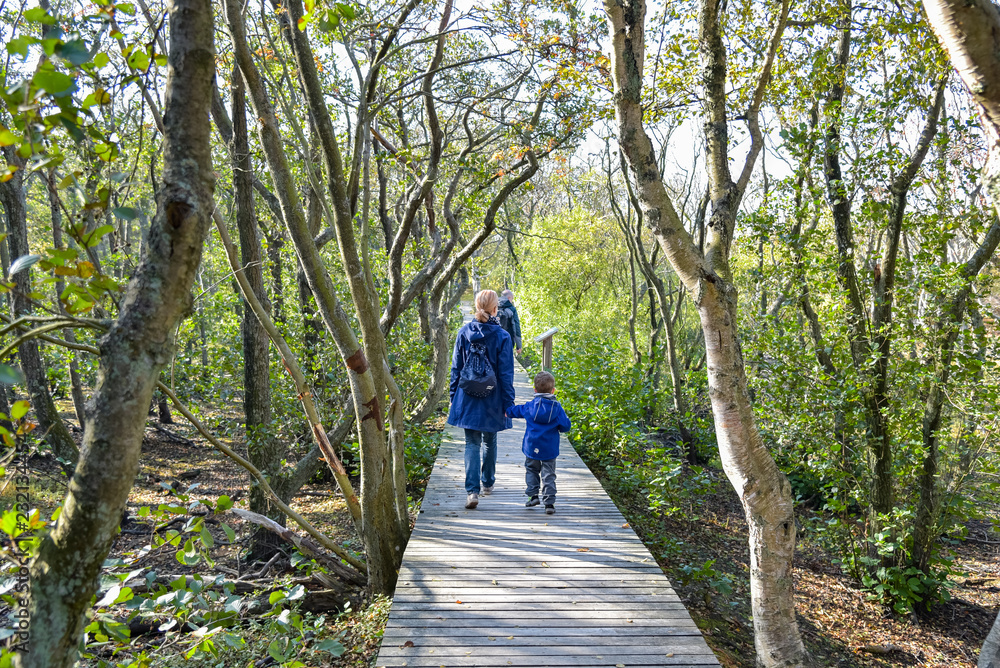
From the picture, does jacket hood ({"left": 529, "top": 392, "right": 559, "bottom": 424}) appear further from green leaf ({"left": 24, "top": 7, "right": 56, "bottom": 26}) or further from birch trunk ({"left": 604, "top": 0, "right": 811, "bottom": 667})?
green leaf ({"left": 24, "top": 7, "right": 56, "bottom": 26})

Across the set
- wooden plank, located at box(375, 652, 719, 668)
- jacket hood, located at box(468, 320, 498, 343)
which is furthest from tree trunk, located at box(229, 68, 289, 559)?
wooden plank, located at box(375, 652, 719, 668)

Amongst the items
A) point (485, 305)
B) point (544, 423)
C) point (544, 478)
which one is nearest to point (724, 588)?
point (544, 478)

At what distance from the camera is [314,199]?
20.0 ft

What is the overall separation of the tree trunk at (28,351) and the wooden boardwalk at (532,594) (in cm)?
503

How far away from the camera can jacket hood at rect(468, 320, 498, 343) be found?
5.23 metres

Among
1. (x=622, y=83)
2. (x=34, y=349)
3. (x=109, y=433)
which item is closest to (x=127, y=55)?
(x=109, y=433)

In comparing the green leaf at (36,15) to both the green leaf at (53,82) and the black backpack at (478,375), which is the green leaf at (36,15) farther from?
the black backpack at (478,375)

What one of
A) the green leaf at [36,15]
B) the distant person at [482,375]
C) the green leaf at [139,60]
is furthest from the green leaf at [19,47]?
the distant person at [482,375]

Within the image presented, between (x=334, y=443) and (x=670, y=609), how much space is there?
11.9 ft

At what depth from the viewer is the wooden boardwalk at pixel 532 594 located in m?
3.42

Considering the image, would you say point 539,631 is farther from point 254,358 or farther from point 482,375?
point 254,358

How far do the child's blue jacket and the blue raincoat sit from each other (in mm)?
157

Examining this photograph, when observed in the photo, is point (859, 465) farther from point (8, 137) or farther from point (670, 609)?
point (8, 137)

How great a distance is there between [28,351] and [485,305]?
6.68 m
